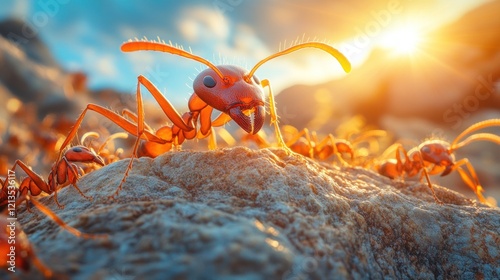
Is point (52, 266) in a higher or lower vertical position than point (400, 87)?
lower

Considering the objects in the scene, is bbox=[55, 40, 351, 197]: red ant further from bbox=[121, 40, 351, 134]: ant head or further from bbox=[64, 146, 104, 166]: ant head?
bbox=[64, 146, 104, 166]: ant head

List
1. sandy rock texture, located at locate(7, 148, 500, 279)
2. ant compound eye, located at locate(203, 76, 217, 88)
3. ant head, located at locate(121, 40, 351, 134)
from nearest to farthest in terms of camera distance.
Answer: sandy rock texture, located at locate(7, 148, 500, 279) → ant head, located at locate(121, 40, 351, 134) → ant compound eye, located at locate(203, 76, 217, 88)

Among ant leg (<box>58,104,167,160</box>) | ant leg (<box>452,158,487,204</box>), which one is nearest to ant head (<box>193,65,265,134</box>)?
ant leg (<box>58,104,167,160</box>)

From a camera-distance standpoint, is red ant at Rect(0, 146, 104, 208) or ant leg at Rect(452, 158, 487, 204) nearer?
red ant at Rect(0, 146, 104, 208)

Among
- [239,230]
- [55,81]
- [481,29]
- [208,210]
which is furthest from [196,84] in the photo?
[55,81]

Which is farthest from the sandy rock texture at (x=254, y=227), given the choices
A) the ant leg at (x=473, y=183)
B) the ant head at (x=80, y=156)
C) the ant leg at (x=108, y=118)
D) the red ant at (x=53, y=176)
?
the ant leg at (x=473, y=183)

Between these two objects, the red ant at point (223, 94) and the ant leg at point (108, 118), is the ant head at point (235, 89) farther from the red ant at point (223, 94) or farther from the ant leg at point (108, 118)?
the ant leg at point (108, 118)

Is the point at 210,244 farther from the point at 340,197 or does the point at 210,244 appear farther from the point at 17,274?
the point at 340,197
